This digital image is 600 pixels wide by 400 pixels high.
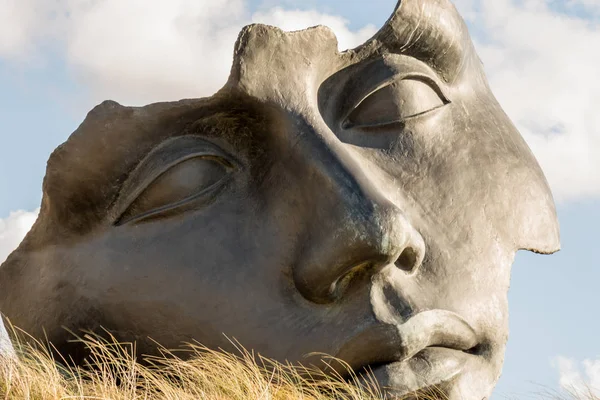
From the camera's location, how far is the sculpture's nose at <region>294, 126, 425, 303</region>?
454 centimetres

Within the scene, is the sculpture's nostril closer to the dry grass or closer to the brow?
the dry grass

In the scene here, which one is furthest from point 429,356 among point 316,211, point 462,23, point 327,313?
point 462,23

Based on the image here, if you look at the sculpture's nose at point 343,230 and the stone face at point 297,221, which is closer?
the sculpture's nose at point 343,230

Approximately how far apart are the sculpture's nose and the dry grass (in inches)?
14.1

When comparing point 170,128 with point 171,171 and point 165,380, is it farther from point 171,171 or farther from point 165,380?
point 165,380

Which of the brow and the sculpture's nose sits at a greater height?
the brow

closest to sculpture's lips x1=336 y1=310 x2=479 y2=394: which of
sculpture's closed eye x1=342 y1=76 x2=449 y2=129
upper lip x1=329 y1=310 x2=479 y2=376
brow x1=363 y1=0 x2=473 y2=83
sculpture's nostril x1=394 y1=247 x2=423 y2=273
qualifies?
upper lip x1=329 y1=310 x2=479 y2=376

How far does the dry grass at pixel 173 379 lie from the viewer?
182 inches

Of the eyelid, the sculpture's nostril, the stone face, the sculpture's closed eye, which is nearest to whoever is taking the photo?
the stone face

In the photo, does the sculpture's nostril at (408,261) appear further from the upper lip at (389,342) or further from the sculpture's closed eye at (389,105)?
the sculpture's closed eye at (389,105)

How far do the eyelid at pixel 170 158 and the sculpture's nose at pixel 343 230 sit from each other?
387 mm

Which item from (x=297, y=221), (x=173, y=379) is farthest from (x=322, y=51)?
(x=173, y=379)

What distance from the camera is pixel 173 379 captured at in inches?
191

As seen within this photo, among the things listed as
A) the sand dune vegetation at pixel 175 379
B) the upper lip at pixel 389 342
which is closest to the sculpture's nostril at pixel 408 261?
the upper lip at pixel 389 342
